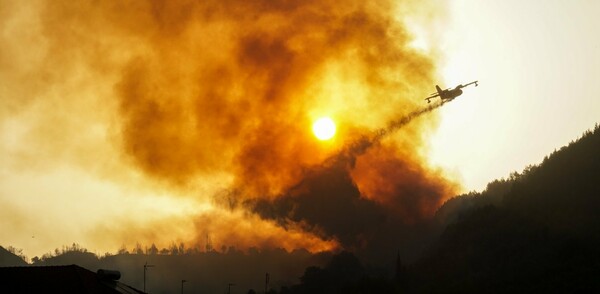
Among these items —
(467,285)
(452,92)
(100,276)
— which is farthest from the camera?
(467,285)

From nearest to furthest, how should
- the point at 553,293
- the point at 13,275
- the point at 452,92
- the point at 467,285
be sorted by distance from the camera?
the point at 13,275
the point at 452,92
the point at 553,293
the point at 467,285

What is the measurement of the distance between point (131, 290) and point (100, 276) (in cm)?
573

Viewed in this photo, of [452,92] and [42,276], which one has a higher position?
[452,92]

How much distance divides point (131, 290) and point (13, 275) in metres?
15.3

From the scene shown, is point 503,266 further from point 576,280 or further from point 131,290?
point 131,290

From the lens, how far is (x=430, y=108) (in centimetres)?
17775

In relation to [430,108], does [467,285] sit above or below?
below

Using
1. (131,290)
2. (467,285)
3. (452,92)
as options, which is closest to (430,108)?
(452,92)

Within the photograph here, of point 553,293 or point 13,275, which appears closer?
point 13,275

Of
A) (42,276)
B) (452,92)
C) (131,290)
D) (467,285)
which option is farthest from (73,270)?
(467,285)

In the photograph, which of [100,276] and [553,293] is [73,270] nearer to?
[100,276]

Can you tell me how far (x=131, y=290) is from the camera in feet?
323

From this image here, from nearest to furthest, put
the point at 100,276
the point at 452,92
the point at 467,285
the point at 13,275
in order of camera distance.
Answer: the point at 13,275 → the point at 100,276 → the point at 452,92 → the point at 467,285

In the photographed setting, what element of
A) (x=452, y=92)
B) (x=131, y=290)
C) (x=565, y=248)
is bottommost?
(x=131, y=290)
